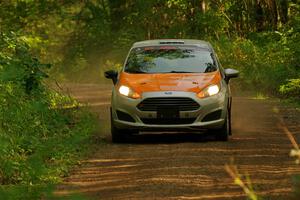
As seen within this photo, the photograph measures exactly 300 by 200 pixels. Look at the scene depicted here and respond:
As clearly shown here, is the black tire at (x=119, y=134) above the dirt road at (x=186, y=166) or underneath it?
underneath

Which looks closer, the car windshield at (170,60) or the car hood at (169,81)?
the car hood at (169,81)

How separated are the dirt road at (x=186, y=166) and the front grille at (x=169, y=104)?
1.93ft

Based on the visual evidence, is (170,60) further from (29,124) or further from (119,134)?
(29,124)

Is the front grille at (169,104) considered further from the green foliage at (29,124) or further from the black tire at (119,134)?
the green foliage at (29,124)

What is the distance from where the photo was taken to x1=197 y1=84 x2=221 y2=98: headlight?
14.1 meters

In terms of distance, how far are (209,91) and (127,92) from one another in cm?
131

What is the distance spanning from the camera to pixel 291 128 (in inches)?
661

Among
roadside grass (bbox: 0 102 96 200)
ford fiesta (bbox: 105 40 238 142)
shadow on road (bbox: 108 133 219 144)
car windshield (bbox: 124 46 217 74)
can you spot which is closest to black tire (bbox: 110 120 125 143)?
ford fiesta (bbox: 105 40 238 142)

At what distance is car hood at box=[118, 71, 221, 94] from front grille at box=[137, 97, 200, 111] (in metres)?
0.17

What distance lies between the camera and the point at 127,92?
46.7ft

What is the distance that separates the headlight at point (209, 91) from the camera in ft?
46.2

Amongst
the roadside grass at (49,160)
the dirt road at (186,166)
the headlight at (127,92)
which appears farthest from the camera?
the headlight at (127,92)

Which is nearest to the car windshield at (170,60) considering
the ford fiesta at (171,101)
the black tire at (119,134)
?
the ford fiesta at (171,101)

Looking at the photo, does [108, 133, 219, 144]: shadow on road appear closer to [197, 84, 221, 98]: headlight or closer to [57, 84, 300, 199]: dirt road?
[57, 84, 300, 199]: dirt road
